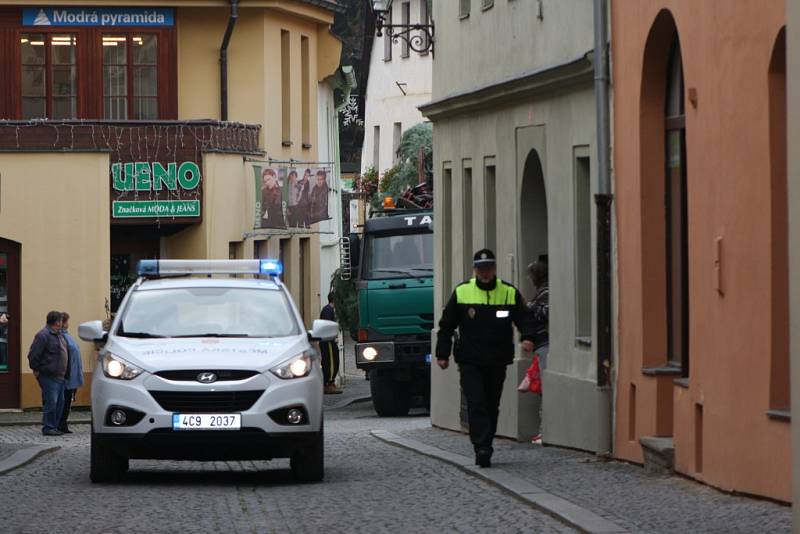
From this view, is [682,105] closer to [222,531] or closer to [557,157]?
[557,157]

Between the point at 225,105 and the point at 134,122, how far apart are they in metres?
2.89

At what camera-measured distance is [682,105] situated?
16125mm

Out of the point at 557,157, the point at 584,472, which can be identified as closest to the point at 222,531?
the point at 584,472

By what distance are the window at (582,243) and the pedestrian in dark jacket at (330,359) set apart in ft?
59.9

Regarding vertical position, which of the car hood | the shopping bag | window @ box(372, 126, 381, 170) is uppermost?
window @ box(372, 126, 381, 170)

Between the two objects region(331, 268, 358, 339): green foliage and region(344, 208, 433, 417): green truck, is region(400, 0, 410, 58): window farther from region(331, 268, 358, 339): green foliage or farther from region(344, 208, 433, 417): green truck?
region(344, 208, 433, 417): green truck

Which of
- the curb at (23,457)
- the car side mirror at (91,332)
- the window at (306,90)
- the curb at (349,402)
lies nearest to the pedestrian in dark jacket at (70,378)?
the curb at (23,457)

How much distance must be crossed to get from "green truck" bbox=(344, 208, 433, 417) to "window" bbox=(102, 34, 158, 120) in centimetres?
698

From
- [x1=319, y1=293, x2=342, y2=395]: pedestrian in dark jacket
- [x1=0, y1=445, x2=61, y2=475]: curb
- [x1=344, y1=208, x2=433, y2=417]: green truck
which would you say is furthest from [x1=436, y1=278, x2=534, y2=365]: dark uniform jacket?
[x1=319, y1=293, x2=342, y2=395]: pedestrian in dark jacket

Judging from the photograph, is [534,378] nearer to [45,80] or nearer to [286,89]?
[45,80]

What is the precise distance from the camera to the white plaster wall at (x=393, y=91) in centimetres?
5838

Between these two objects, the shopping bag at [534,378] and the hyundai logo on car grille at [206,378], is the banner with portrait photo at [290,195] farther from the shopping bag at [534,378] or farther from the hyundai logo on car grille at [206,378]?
the hyundai logo on car grille at [206,378]

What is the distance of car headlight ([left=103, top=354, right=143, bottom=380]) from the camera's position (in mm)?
14936

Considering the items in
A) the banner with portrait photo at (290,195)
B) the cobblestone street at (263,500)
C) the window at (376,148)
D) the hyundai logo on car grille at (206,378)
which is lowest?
the cobblestone street at (263,500)
